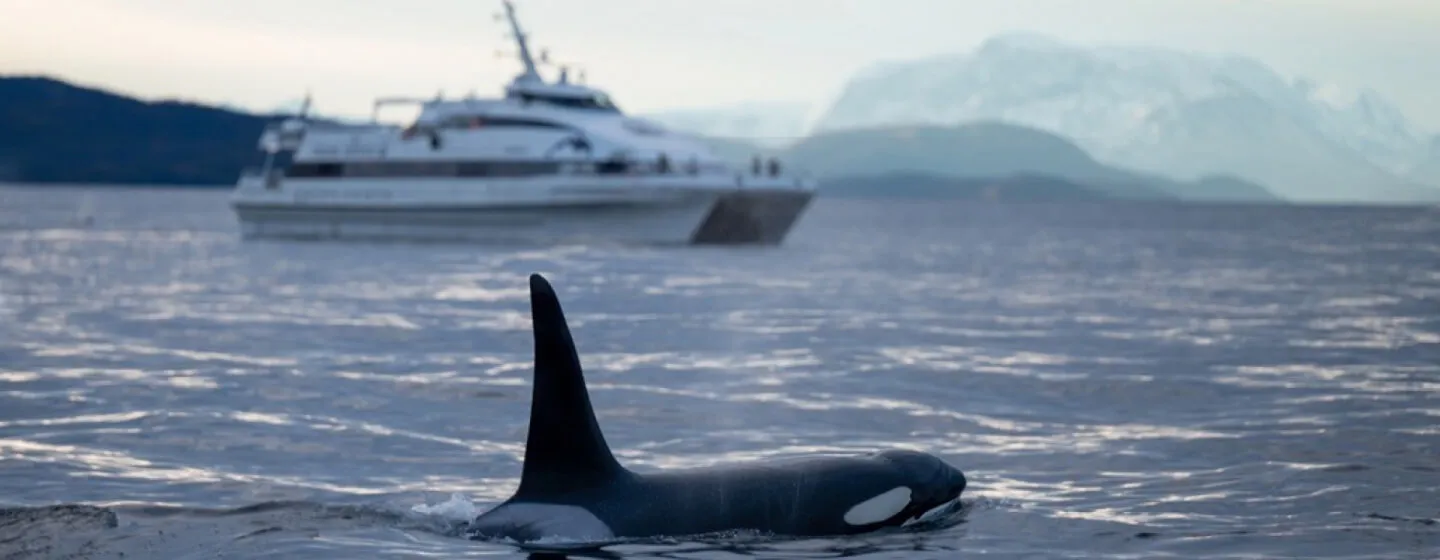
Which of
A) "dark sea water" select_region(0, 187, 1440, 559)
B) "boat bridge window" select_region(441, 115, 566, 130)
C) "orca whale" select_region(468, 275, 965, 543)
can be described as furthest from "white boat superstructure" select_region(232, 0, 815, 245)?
"orca whale" select_region(468, 275, 965, 543)

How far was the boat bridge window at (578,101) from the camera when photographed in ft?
213

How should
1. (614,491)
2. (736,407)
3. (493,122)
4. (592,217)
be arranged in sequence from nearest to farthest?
(614,491) → (736,407) → (592,217) → (493,122)

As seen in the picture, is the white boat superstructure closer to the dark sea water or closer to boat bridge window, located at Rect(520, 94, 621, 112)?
boat bridge window, located at Rect(520, 94, 621, 112)

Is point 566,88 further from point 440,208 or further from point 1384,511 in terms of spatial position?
point 1384,511

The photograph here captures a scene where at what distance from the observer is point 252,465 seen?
14.2 m

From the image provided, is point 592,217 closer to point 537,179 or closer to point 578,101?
point 537,179

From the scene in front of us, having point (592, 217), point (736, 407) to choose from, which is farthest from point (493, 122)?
point (736, 407)

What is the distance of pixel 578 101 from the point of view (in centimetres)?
6556

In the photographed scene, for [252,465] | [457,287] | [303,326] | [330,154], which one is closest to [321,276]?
[457,287]

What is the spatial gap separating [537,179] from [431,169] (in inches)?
187

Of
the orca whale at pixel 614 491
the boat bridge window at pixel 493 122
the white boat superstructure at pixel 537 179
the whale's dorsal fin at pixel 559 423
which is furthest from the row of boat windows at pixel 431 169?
the whale's dorsal fin at pixel 559 423

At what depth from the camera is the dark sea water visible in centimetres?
1157

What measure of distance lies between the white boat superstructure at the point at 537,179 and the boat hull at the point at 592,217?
0.15ft

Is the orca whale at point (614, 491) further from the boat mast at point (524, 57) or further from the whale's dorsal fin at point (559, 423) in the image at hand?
the boat mast at point (524, 57)
